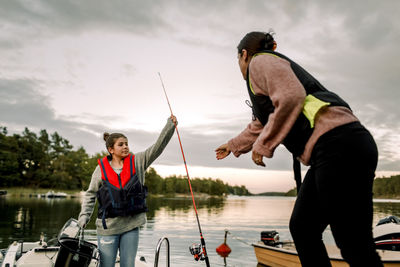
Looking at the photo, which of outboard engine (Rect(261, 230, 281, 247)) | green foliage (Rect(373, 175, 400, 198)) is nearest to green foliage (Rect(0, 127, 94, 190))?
outboard engine (Rect(261, 230, 281, 247))

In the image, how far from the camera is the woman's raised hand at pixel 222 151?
255 cm

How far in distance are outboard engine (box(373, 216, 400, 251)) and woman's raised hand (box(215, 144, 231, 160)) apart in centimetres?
614

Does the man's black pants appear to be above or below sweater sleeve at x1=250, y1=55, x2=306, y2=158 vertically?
below

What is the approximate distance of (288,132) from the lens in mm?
1781

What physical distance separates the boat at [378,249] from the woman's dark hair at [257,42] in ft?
14.2

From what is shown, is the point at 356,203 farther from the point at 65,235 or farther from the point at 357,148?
the point at 65,235

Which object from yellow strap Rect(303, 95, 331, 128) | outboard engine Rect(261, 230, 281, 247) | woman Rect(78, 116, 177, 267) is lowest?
outboard engine Rect(261, 230, 281, 247)

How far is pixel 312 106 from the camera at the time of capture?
1.72 meters

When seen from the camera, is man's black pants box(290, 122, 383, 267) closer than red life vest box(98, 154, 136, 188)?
Yes

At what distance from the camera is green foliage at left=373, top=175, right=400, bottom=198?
15462cm

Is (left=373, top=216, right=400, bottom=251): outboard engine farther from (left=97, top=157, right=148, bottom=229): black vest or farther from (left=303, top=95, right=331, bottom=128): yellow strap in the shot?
(left=303, top=95, right=331, bottom=128): yellow strap

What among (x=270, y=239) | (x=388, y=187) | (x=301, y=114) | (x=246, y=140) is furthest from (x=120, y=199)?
(x=388, y=187)

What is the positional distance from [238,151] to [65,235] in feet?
7.53

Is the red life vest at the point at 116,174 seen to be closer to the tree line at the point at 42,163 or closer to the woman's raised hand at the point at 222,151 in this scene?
the woman's raised hand at the point at 222,151
